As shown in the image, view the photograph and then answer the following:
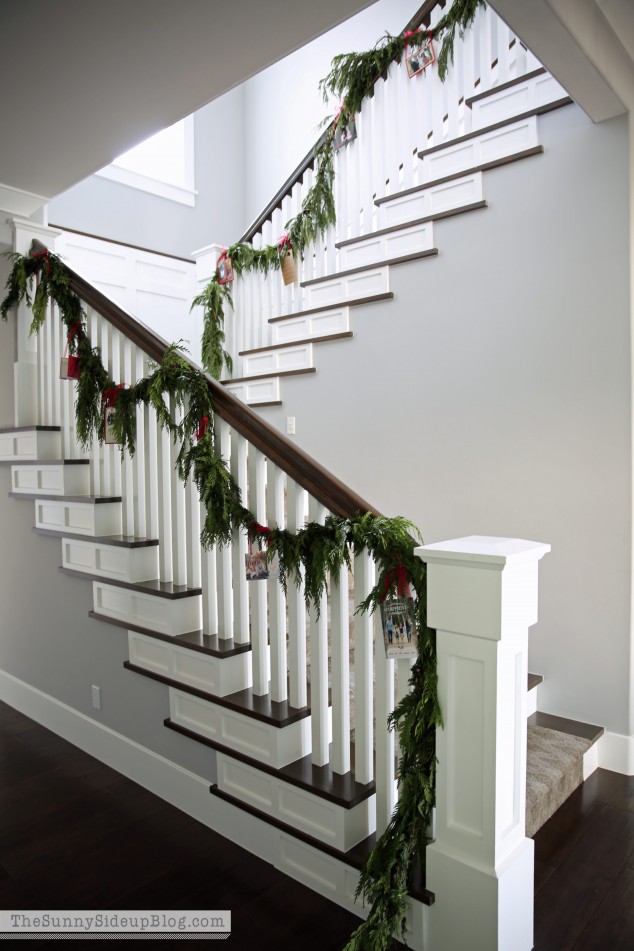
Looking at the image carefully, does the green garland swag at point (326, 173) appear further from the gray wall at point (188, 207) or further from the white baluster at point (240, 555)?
the white baluster at point (240, 555)

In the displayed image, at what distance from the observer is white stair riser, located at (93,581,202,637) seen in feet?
7.96

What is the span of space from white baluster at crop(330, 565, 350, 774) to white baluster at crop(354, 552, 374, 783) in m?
0.05

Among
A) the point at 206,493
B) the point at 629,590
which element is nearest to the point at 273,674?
the point at 206,493

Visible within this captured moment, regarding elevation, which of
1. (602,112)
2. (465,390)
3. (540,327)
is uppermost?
(602,112)

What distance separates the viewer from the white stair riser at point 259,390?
4.04 meters

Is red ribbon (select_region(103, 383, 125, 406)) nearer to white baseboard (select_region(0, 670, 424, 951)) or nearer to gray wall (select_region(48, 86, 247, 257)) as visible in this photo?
white baseboard (select_region(0, 670, 424, 951))

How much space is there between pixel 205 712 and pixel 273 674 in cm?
37

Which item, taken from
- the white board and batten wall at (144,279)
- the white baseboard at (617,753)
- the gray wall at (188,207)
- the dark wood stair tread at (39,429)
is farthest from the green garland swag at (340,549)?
the gray wall at (188,207)

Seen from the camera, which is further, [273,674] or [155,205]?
[155,205]

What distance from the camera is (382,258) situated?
11.4ft

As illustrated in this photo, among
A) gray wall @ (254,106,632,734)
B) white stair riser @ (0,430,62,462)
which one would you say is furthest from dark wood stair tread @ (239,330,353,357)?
white stair riser @ (0,430,62,462)

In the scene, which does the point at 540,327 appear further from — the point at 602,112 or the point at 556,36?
the point at 556,36

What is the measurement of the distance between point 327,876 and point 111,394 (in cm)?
194

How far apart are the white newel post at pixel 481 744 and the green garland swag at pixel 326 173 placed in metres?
2.89
